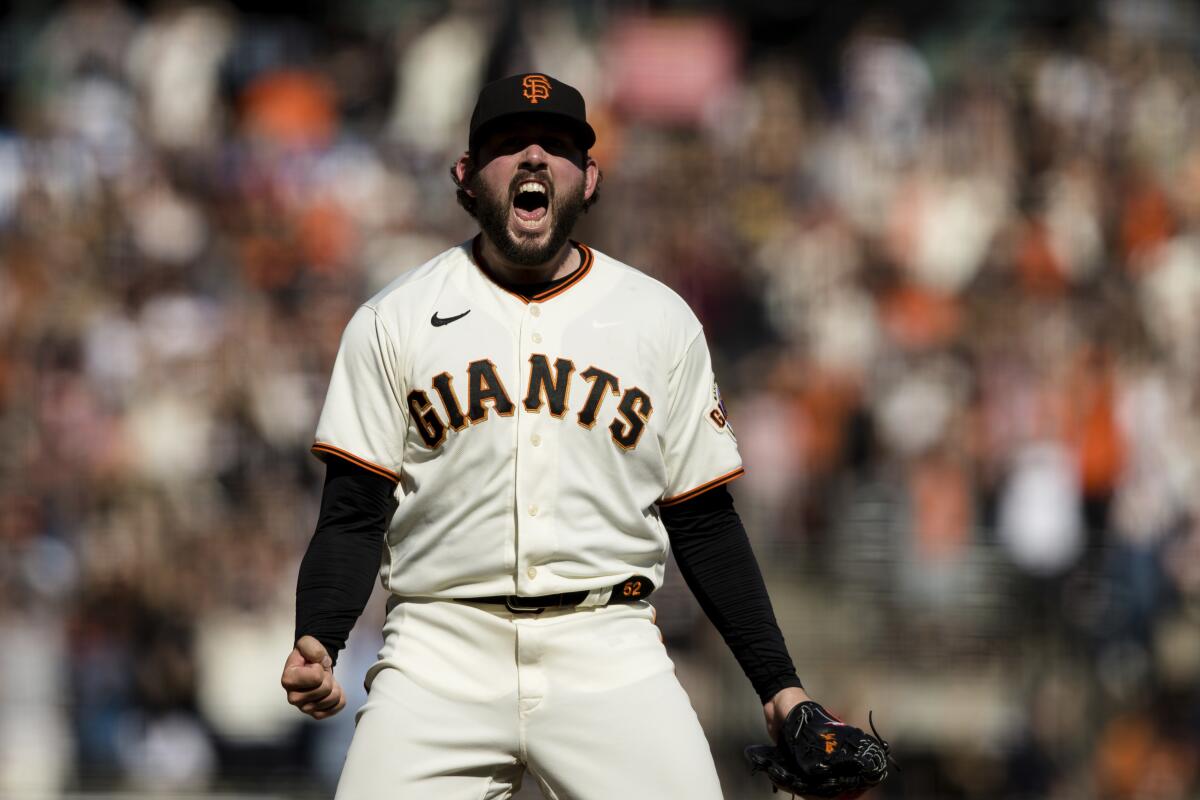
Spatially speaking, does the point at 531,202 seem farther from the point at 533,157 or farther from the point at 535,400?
the point at 535,400

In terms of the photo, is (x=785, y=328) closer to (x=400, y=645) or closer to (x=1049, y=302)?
(x=1049, y=302)

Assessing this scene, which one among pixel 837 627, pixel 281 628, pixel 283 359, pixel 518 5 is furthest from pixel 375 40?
pixel 837 627

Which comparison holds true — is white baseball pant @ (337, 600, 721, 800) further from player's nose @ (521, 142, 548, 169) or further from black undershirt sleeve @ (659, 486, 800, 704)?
player's nose @ (521, 142, 548, 169)

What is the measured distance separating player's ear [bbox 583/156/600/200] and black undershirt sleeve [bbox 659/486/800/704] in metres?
0.70

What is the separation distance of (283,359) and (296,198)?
1330 mm

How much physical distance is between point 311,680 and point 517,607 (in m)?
0.46

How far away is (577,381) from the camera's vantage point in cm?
363

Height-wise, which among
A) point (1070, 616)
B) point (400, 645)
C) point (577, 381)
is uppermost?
point (577, 381)

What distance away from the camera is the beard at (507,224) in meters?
3.67

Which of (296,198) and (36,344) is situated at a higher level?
(296,198)

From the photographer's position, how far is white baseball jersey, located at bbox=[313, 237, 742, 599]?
11.7 ft

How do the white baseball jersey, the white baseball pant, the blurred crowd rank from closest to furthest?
the white baseball pant
the white baseball jersey
the blurred crowd

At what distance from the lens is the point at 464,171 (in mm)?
3811

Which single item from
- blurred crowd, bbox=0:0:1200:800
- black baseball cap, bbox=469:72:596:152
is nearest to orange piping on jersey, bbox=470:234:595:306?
black baseball cap, bbox=469:72:596:152
